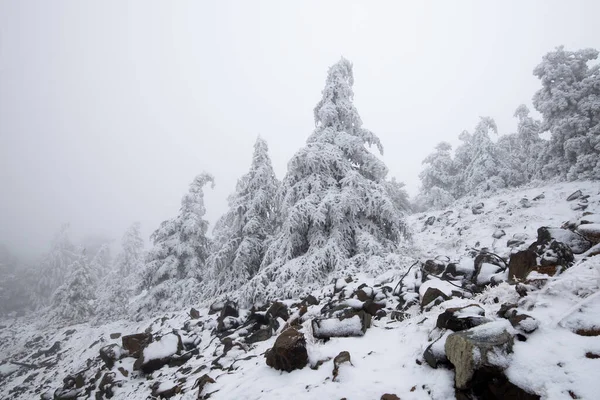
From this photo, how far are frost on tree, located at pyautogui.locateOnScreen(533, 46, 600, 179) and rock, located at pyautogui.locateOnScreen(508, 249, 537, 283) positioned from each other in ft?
49.7

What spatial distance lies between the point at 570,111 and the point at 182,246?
1003 inches

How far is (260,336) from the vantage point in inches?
262

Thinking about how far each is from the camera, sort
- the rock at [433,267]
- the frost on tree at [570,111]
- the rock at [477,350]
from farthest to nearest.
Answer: the frost on tree at [570,111] < the rock at [433,267] < the rock at [477,350]

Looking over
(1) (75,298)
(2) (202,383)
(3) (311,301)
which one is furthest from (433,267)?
(1) (75,298)

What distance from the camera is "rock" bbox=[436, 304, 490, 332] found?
3467 mm

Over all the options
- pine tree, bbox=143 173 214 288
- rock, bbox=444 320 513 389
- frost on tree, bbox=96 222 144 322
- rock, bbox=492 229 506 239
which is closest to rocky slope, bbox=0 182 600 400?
rock, bbox=444 320 513 389

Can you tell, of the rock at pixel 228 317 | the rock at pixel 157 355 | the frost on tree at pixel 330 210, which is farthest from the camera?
the frost on tree at pixel 330 210

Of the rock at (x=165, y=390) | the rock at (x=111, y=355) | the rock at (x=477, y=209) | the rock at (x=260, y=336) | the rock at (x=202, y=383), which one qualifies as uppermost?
the rock at (x=477, y=209)

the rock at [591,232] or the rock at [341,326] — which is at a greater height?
the rock at [591,232]

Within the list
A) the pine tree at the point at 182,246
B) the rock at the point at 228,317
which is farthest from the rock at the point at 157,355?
the pine tree at the point at 182,246

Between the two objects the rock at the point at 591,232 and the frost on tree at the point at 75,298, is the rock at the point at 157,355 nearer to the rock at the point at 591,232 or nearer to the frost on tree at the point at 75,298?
the rock at the point at 591,232

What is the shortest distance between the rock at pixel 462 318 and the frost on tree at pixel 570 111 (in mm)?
17262

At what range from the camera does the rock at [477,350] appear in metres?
2.65

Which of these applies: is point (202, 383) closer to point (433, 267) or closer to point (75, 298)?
point (433, 267)
